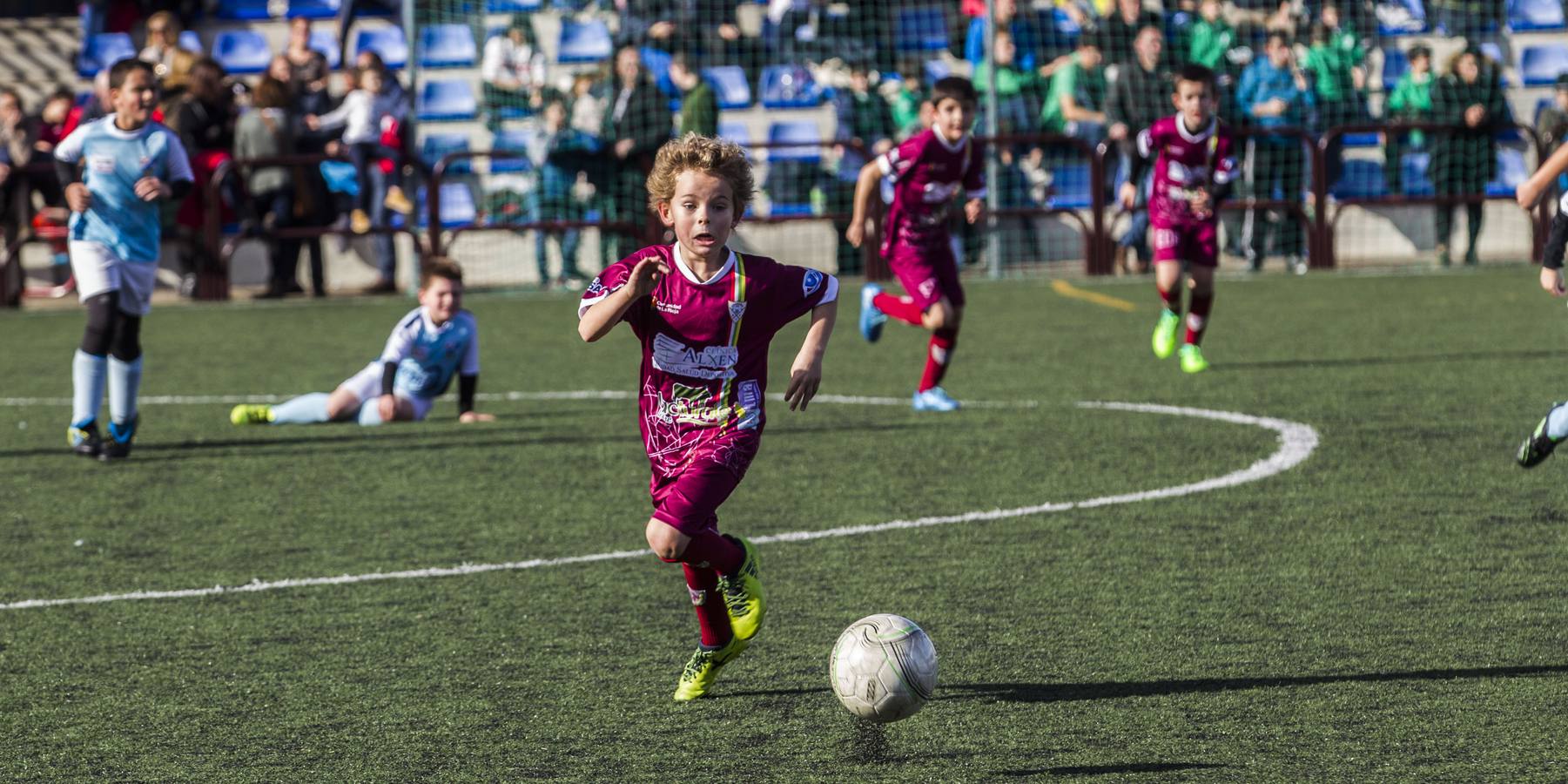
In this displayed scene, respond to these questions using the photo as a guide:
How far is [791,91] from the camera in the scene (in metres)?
20.8

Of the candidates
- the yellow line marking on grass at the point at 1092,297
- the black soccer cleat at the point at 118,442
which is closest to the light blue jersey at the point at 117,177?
the black soccer cleat at the point at 118,442

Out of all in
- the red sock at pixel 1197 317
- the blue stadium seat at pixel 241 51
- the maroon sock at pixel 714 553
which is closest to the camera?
the maroon sock at pixel 714 553

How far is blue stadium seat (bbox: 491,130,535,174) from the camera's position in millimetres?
19359

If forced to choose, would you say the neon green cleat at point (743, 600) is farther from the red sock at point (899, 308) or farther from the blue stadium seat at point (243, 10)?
the blue stadium seat at point (243, 10)

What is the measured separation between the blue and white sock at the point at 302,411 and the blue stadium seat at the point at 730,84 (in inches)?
427

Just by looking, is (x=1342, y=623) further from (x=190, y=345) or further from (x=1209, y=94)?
(x=190, y=345)

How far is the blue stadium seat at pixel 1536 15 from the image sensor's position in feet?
69.7

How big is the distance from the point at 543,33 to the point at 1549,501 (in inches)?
631

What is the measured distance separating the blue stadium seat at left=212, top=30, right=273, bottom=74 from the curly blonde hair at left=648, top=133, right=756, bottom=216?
58.5 feet

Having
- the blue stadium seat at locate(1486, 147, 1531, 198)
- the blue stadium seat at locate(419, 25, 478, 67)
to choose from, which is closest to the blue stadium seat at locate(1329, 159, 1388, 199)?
the blue stadium seat at locate(1486, 147, 1531, 198)

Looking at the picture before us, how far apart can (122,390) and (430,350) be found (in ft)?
5.05

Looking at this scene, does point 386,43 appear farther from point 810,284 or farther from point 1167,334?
point 810,284

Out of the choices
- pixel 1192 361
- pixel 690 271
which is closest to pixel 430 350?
pixel 1192 361

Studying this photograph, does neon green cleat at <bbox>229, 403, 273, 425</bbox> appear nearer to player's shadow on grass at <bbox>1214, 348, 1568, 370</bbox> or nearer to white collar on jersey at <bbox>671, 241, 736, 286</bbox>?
player's shadow on grass at <bbox>1214, 348, 1568, 370</bbox>
